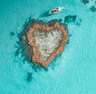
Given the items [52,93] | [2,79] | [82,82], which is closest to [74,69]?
[82,82]

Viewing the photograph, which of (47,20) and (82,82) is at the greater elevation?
(47,20)

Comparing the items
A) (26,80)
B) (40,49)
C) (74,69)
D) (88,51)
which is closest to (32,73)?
(26,80)

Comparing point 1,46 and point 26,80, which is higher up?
point 1,46

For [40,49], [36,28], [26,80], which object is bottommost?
[26,80]

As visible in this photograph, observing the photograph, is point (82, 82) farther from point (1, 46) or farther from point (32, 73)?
point (1, 46)

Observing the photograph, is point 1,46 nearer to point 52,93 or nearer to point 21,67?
point 21,67

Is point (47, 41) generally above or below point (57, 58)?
above
